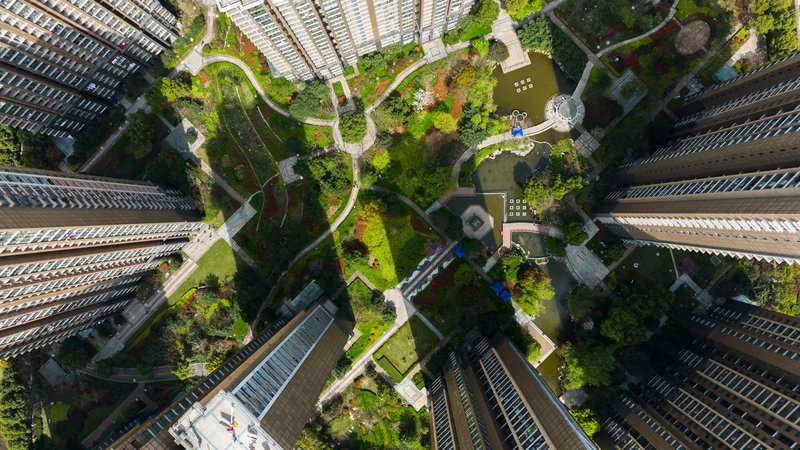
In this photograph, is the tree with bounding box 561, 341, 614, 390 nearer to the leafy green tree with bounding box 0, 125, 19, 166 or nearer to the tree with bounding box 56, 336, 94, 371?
the tree with bounding box 56, 336, 94, 371

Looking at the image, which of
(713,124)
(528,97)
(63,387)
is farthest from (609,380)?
(63,387)

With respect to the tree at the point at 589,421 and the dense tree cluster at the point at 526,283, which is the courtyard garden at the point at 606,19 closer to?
the dense tree cluster at the point at 526,283

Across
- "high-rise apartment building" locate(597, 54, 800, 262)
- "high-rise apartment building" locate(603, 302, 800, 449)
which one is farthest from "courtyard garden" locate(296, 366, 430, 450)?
"high-rise apartment building" locate(597, 54, 800, 262)

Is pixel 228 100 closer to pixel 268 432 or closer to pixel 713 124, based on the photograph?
pixel 268 432

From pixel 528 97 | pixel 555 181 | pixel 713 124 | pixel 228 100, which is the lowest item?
pixel 713 124

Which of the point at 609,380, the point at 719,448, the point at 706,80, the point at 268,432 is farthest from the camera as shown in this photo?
the point at 706,80
